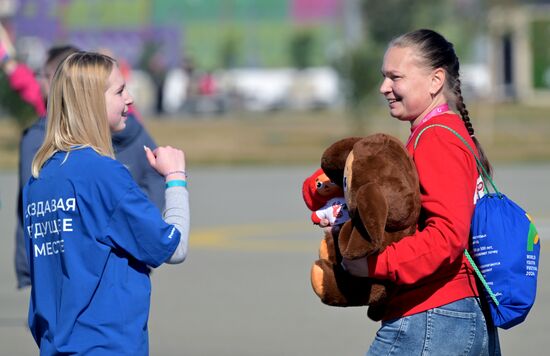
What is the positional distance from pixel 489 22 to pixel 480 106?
10.8 feet

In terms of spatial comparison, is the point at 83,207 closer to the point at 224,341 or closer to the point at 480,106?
the point at 224,341

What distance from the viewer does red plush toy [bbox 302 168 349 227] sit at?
393cm

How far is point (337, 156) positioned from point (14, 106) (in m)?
23.5

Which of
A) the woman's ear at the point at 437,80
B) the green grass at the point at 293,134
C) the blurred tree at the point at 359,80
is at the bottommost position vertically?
the green grass at the point at 293,134

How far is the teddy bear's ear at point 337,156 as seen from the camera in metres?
3.86

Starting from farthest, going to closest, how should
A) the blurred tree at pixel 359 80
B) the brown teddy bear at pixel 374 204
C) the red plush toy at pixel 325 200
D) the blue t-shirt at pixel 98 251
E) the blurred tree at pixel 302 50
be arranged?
the blurred tree at pixel 302 50, the blurred tree at pixel 359 80, the red plush toy at pixel 325 200, the blue t-shirt at pixel 98 251, the brown teddy bear at pixel 374 204

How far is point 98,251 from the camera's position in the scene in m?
3.74

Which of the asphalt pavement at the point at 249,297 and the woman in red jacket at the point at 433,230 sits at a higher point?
the woman in red jacket at the point at 433,230

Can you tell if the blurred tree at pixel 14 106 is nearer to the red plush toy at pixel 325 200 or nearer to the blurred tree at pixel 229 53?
the red plush toy at pixel 325 200

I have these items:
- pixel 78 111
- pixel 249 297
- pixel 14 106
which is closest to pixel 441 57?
pixel 78 111

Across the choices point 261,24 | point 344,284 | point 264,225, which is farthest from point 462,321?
point 261,24

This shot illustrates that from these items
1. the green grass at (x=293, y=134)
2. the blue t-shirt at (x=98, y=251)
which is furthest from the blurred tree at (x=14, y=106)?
the blue t-shirt at (x=98, y=251)

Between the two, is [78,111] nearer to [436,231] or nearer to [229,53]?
[436,231]

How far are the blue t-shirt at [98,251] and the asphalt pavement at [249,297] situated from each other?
11.2 ft
